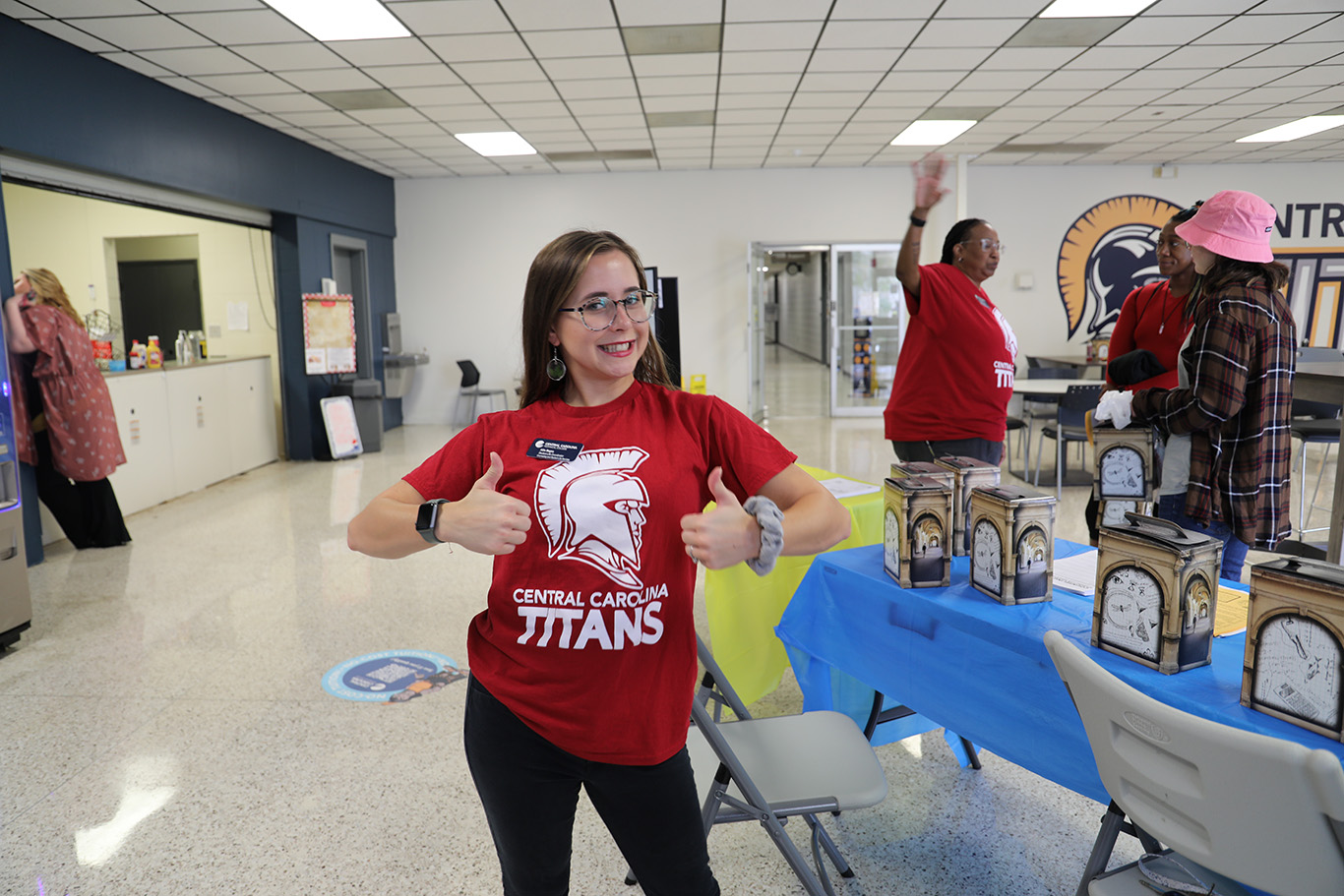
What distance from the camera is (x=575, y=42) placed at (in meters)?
5.64

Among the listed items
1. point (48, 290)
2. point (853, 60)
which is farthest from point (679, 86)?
point (48, 290)

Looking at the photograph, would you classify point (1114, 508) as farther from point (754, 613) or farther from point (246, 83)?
point (246, 83)

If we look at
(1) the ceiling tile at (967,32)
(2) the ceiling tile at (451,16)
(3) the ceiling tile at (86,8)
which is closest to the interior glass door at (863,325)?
(1) the ceiling tile at (967,32)

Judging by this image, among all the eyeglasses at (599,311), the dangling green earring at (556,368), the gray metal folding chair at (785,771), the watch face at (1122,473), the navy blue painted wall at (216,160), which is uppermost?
the navy blue painted wall at (216,160)

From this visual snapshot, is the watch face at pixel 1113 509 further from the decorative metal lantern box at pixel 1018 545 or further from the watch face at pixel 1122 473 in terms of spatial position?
the decorative metal lantern box at pixel 1018 545

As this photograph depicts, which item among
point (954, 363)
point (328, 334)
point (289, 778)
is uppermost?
point (328, 334)

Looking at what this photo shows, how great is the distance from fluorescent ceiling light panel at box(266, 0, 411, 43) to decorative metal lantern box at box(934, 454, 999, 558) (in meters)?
4.57

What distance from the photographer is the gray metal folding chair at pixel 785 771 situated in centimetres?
168

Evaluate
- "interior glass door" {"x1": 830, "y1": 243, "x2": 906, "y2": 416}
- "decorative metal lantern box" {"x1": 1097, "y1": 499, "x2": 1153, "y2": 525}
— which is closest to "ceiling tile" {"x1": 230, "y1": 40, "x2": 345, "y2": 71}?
"decorative metal lantern box" {"x1": 1097, "y1": 499, "x2": 1153, "y2": 525}

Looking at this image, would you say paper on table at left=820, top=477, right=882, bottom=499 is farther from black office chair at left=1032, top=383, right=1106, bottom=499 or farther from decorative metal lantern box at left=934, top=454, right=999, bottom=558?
black office chair at left=1032, top=383, right=1106, bottom=499

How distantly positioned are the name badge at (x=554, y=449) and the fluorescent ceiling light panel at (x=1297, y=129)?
394 inches

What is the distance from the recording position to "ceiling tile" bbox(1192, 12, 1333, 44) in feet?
17.6

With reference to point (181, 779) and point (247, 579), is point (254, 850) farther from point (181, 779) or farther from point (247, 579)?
point (247, 579)

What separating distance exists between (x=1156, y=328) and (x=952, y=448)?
2.51 ft
